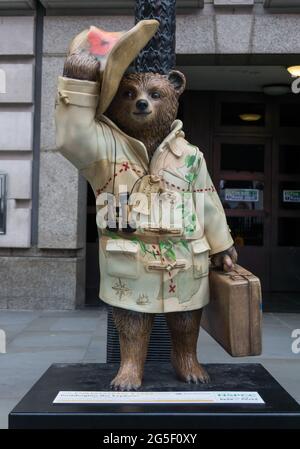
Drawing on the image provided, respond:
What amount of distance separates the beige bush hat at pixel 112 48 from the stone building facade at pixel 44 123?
5254 mm

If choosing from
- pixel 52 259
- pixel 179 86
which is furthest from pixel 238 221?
pixel 179 86

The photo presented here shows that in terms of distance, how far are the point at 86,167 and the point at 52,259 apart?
5273mm

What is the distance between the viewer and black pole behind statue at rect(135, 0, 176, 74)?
3730 mm

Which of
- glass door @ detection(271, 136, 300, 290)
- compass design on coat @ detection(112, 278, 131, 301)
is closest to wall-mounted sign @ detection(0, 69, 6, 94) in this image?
glass door @ detection(271, 136, 300, 290)

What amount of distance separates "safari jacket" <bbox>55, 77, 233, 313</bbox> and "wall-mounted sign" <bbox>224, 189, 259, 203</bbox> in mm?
7751

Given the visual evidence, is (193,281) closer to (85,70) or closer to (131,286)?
(131,286)

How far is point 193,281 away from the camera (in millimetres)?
3430

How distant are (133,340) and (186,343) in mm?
339

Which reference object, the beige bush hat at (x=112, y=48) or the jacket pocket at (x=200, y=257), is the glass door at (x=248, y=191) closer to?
the jacket pocket at (x=200, y=257)

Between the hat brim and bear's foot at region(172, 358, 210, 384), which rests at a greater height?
the hat brim

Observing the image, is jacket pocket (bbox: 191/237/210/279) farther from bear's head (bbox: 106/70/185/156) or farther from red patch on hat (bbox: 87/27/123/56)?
red patch on hat (bbox: 87/27/123/56)

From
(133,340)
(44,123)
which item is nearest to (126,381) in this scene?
(133,340)

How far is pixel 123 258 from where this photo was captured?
3.36m

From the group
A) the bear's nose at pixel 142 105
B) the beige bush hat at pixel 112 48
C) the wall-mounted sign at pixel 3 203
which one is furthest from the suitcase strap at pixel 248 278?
the wall-mounted sign at pixel 3 203
